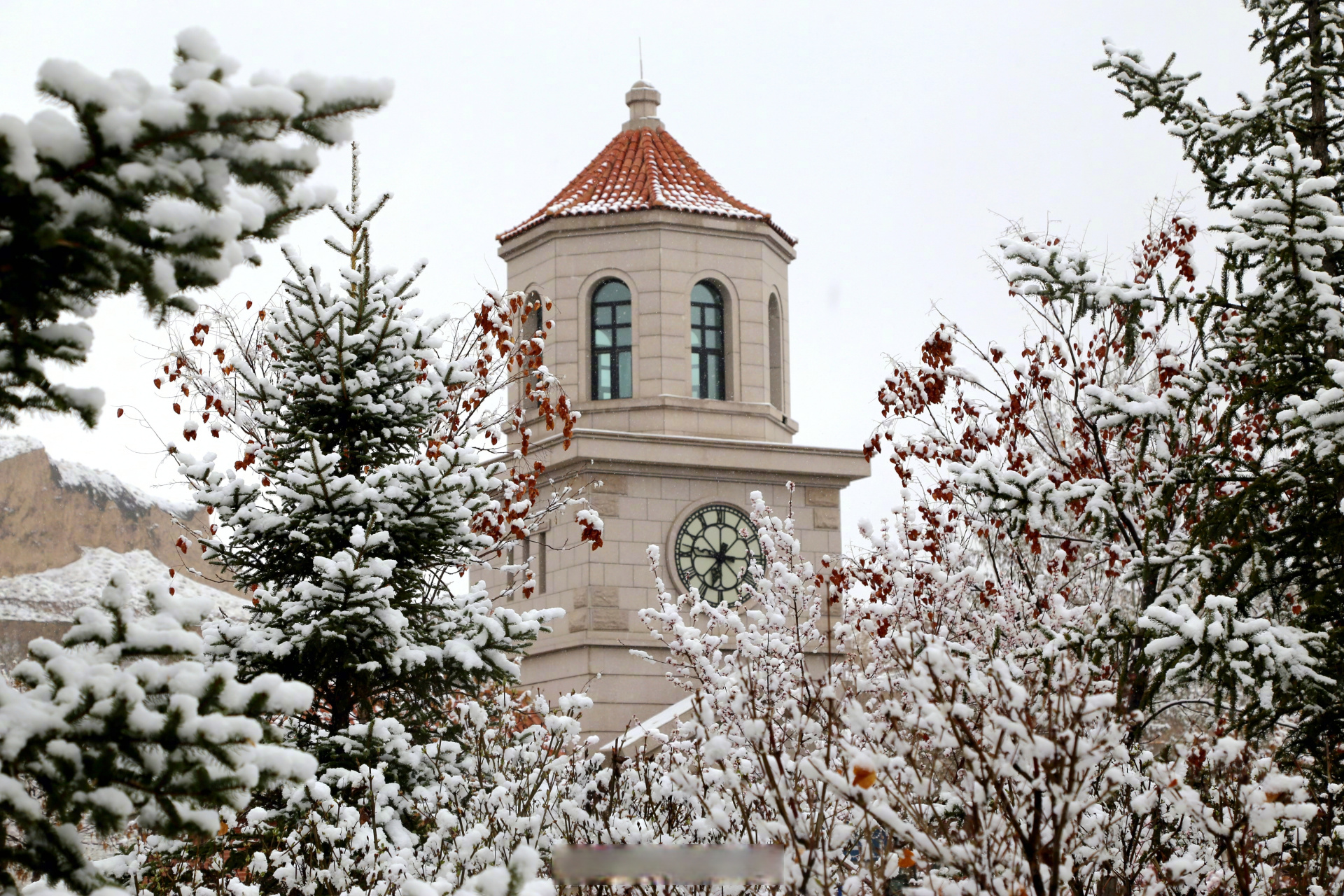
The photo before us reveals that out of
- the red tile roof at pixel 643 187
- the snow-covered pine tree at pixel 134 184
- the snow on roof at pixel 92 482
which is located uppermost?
the snow on roof at pixel 92 482

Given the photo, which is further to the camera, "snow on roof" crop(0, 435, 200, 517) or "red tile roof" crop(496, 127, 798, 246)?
"snow on roof" crop(0, 435, 200, 517)

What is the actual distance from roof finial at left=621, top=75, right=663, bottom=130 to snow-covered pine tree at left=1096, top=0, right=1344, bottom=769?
16.2 metres

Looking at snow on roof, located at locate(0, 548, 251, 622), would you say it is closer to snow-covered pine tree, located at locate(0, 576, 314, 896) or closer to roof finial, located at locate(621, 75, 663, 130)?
roof finial, located at locate(621, 75, 663, 130)

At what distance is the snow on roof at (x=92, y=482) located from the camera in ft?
245

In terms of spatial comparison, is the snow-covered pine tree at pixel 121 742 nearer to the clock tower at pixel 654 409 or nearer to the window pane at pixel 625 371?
the clock tower at pixel 654 409

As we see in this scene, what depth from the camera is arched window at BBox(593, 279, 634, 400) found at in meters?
21.9

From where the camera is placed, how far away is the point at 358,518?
28.9 ft

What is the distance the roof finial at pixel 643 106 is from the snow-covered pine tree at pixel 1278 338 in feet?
53.1

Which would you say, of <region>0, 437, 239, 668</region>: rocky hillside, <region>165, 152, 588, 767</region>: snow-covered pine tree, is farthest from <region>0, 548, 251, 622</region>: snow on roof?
<region>165, 152, 588, 767</region>: snow-covered pine tree

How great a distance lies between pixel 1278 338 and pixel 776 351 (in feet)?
49.3

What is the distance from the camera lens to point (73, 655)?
10.6 feet

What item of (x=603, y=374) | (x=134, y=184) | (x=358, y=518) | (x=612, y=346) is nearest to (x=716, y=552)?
(x=603, y=374)

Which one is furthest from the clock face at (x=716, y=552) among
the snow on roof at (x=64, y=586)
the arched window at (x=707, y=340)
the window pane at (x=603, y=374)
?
the snow on roof at (x=64, y=586)

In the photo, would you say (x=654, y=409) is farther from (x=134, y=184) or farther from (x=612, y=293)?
(x=134, y=184)
